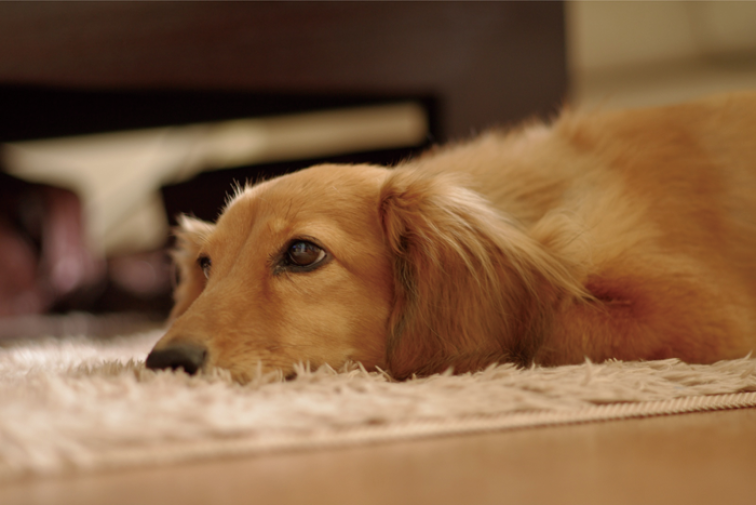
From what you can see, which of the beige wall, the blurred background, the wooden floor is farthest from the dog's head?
the beige wall

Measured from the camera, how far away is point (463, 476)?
24.6 inches

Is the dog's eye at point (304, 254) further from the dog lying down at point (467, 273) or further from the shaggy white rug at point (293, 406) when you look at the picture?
the shaggy white rug at point (293, 406)

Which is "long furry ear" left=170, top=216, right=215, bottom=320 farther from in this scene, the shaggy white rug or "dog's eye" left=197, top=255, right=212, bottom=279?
the shaggy white rug

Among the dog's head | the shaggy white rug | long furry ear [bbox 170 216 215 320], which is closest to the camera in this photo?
the shaggy white rug

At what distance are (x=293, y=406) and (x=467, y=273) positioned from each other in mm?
567

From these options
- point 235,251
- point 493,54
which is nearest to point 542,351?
point 235,251

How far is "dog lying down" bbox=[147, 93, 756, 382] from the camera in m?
1.19

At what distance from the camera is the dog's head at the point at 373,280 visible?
1.18 meters

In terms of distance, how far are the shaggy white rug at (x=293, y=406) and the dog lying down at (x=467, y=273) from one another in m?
0.11

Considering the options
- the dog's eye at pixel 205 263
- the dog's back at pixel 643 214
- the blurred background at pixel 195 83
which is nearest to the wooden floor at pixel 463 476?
the dog's back at pixel 643 214

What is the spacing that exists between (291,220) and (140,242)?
190 inches

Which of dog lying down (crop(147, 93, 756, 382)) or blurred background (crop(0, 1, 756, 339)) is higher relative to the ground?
blurred background (crop(0, 1, 756, 339))

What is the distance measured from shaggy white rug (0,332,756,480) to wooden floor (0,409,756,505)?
24 mm

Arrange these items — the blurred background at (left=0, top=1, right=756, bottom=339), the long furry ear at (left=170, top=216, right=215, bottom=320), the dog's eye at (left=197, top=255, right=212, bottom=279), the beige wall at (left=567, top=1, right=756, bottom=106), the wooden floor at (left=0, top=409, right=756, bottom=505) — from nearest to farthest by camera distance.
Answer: the wooden floor at (left=0, top=409, right=756, bottom=505) < the dog's eye at (left=197, top=255, right=212, bottom=279) < the long furry ear at (left=170, top=216, right=215, bottom=320) < the blurred background at (left=0, top=1, right=756, bottom=339) < the beige wall at (left=567, top=1, right=756, bottom=106)
